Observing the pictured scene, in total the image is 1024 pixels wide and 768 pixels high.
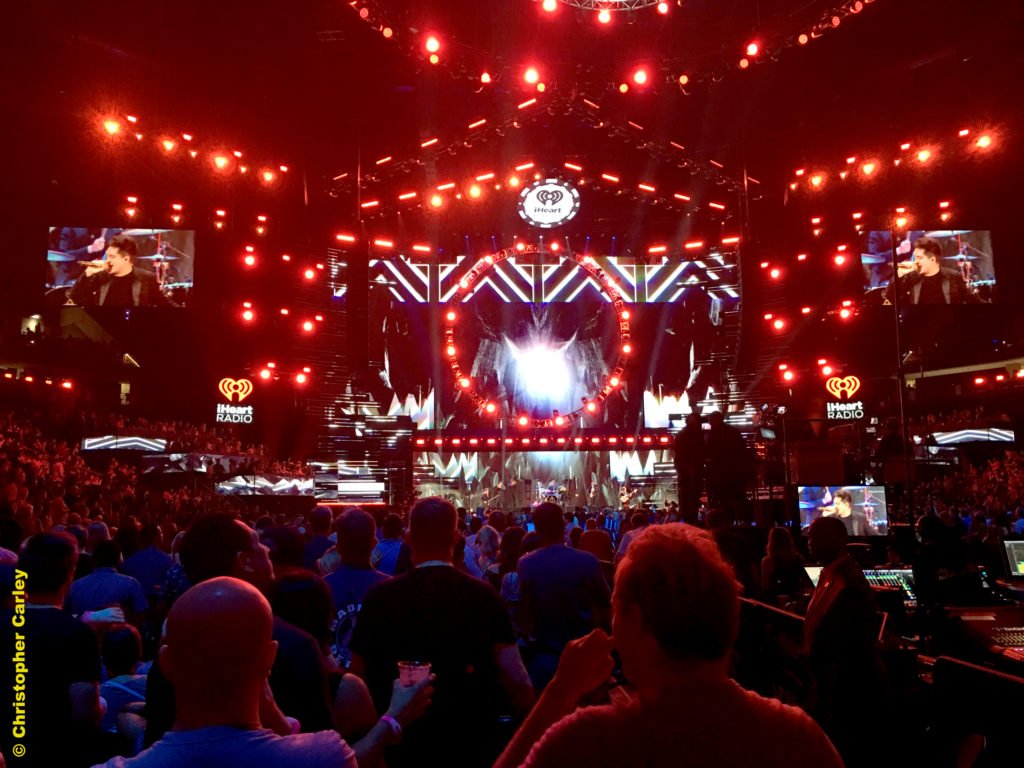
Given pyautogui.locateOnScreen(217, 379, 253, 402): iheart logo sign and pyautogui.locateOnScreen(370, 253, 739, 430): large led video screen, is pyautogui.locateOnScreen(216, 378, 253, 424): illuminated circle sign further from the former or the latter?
pyautogui.locateOnScreen(370, 253, 739, 430): large led video screen

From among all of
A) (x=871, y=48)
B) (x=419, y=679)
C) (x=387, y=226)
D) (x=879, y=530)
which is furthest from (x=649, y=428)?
(x=419, y=679)

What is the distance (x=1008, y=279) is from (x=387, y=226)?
855 inches

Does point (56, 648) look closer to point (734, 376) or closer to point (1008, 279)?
point (734, 376)

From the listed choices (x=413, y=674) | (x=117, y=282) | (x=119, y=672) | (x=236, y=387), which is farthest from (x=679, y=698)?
(x=117, y=282)

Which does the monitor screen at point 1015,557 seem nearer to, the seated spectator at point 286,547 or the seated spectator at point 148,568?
the seated spectator at point 286,547

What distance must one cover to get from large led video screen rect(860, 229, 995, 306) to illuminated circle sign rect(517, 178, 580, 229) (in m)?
9.77

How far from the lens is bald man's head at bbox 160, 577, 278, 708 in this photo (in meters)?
1.74

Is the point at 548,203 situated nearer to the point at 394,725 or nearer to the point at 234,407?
the point at 234,407

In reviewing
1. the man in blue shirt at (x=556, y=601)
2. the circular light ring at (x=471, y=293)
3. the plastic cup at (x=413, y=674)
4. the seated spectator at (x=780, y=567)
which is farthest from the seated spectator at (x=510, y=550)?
the circular light ring at (x=471, y=293)

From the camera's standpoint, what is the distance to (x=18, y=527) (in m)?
7.52

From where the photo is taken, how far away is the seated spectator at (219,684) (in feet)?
5.57

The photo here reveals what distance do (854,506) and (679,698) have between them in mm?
8397

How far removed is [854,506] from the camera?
9.16 meters

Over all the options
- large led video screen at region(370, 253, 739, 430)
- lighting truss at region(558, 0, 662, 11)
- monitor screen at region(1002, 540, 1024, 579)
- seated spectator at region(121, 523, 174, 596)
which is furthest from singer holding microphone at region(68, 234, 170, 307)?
monitor screen at region(1002, 540, 1024, 579)
